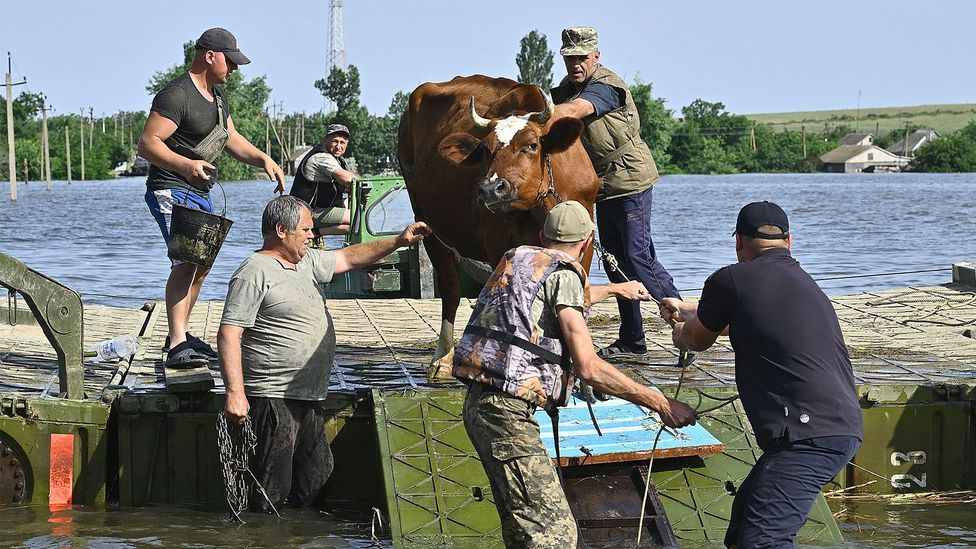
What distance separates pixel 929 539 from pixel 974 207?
5621 cm

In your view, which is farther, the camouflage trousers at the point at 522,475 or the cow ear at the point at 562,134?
the cow ear at the point at 562,134

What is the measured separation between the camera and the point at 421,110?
33.2ft

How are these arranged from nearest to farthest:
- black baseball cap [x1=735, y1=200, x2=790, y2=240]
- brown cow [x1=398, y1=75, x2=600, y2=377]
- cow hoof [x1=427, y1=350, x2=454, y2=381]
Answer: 1. black baseball cap [x1=735, y1=200, x2=790, y2=240]
2. brown cow [x1=398, y1=75, x2=600, y2=377]
3. cow hoof [x1=427, y1=350, x2=454, y2=381]

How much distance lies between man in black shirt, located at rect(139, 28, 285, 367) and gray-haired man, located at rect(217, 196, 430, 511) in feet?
4.09

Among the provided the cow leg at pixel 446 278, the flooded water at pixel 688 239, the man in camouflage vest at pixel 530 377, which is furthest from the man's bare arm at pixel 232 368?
the flooded water at pixel 688 239

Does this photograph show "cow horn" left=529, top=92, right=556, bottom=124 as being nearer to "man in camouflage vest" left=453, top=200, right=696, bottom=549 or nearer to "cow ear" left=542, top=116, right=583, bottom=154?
"cow ear" left=542, top=116, right=583, bottom=154

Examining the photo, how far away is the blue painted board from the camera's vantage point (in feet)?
23.6

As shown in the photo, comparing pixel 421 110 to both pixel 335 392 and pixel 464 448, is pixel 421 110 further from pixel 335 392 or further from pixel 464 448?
pixel 464 448

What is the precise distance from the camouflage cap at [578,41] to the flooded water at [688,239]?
565 cm

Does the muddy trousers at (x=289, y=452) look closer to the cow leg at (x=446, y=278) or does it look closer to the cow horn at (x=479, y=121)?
the cow leg at (x=446, y=278)

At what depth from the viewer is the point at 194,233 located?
8273mm

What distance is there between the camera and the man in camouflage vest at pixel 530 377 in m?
5.52

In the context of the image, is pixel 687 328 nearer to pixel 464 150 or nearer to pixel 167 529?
pixel 464 150

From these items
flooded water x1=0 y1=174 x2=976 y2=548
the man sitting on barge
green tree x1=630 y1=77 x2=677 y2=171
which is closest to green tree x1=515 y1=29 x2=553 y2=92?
green tree x1=630 y1=77 x2=677 y2=171
